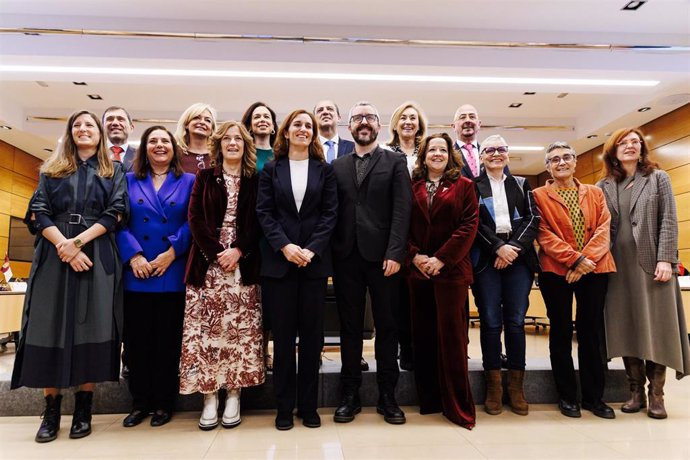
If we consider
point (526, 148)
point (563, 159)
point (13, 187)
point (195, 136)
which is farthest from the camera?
point (526, 148)

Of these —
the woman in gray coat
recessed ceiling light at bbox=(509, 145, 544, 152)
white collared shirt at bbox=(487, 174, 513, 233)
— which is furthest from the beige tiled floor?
recessed ceiling light at bbox=(509, 145, 544, 152)

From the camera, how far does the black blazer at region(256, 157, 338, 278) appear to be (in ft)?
7.90

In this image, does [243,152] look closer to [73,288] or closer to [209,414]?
[73,288]

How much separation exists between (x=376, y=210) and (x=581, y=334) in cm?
145

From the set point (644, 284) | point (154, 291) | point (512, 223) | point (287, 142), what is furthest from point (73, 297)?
point (644, 284)

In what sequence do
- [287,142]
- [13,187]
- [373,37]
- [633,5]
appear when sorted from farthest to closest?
[13,187] → [373,37] → [633,5] → [287,142]

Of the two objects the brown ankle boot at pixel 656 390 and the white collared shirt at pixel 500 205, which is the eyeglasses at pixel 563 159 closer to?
the white collared shirt at pixel 500 205

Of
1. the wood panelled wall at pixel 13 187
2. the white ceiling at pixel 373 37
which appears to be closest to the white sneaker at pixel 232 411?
the white ceiling at pixel 373 37

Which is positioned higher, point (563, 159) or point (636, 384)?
point (563, 159)

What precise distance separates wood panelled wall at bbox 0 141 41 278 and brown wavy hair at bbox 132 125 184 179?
804 centimetres

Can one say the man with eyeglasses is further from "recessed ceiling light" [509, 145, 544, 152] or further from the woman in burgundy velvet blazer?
"recessed ceiling light" [509, 145, 544, 152]

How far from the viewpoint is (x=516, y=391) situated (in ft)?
8.99

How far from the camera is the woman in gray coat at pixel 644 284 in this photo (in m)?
2.69

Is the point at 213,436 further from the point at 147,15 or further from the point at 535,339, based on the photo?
the point at 535,339
